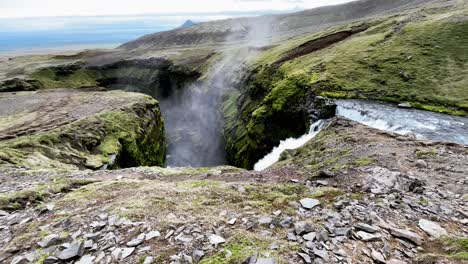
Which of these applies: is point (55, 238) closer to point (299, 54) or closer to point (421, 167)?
point (421, 167)

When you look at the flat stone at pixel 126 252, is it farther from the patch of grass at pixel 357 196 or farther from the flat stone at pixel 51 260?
the patch of grass at pixel 357 196

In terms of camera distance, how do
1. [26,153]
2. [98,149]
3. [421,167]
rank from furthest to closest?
[98,149] < [26,153] < [421,167]

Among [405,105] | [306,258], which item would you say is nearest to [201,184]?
[306,258]

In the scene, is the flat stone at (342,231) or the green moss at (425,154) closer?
the flat stone at (342,231)

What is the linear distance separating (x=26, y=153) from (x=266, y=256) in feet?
113

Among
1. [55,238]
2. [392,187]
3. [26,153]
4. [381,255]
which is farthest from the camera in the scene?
[26,153]

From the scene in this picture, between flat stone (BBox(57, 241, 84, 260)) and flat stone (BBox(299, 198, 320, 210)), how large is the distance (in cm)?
908

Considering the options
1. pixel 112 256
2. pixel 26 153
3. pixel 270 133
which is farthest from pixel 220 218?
pixel 270 133

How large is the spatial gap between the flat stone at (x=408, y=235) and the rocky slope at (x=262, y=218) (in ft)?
0.13

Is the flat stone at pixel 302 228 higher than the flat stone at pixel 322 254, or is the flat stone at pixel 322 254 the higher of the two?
the flat stone at pixel 322 254

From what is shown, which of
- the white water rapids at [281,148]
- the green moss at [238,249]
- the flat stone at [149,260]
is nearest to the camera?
the green moss at [238,249]

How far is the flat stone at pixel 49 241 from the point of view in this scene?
12219mm

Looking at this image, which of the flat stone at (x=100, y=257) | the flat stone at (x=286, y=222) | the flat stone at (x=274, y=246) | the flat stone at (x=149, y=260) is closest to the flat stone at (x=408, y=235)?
the flat stone at (x=286, y=222)

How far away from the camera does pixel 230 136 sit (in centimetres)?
7150
